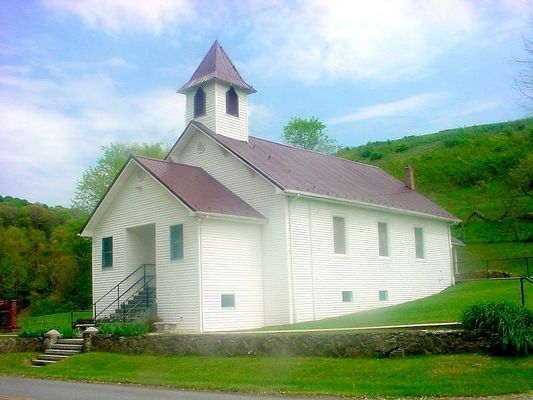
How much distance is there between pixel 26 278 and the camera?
186 feet

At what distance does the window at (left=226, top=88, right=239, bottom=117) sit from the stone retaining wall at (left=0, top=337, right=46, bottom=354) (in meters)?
12.4

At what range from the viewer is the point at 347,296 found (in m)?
28.0

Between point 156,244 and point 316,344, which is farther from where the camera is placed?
point 156,244

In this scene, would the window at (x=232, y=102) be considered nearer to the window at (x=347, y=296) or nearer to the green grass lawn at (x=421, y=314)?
the window at (x=347, y=296)

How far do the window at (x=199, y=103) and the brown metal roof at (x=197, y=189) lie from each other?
9.64 feet

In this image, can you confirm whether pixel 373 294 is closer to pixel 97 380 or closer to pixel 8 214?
pixel 97 380

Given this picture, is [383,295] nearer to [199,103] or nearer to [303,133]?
[199,103]

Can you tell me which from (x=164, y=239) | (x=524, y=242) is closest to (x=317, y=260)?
(x=164, y=239)

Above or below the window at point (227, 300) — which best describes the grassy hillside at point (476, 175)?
above

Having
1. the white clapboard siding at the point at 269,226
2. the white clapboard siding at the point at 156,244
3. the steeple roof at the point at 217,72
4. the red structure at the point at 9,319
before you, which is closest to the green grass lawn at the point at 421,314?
the white clapboard siding at the point at 269,226

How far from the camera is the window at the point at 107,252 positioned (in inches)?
1113

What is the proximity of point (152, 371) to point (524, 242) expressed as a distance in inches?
1516

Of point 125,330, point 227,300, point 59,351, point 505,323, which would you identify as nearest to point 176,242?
point 227,300

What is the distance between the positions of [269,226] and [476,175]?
47534 millimetres
